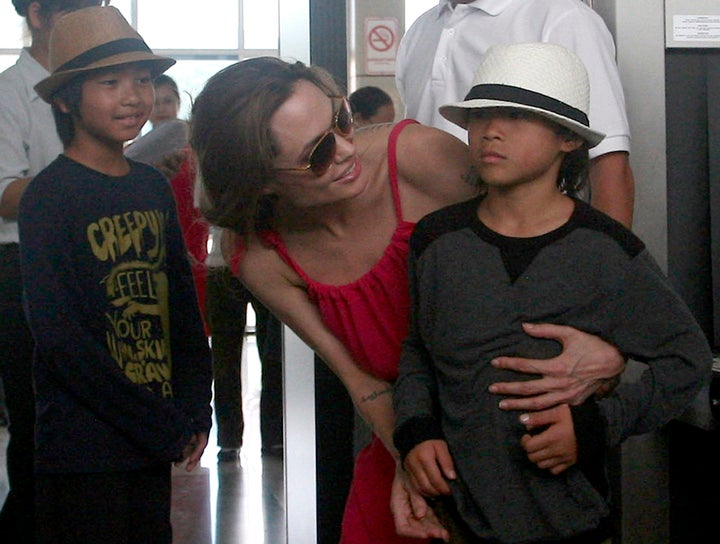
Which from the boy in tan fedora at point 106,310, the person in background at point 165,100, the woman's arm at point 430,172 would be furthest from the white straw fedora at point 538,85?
the person in background at point 165,100

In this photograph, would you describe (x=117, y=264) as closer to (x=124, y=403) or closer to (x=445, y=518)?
(x=124, y=403)

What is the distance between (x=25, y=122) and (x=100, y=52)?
39 cm

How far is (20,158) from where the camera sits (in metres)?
2.23

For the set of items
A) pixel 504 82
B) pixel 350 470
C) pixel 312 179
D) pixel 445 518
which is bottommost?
pixel 350 470

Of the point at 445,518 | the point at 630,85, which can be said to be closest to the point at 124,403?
the point at 445,518

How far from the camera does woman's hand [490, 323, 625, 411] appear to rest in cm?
130

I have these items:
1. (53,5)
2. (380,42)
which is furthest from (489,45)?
(53,5)

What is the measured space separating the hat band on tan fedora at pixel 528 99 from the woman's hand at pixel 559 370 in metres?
0.30

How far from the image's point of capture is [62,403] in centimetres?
186

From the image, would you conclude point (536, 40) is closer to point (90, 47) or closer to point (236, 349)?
point (90, 47)

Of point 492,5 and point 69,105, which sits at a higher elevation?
point 492,5

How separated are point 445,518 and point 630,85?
46.1 inches

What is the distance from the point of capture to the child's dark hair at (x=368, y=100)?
2594mm

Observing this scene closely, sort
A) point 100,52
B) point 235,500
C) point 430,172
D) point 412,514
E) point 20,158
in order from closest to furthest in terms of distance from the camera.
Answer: point 412,514 < point 430,172 < point 100,52 < point 20,158 < point 235,500
